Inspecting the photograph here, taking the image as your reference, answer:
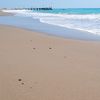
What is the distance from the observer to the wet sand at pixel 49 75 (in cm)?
365

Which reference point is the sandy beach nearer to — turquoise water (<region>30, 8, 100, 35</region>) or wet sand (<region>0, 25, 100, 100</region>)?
wet sand (<region>0, 25, 100, 100</region>)

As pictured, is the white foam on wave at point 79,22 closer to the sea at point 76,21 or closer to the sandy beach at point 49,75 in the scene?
the sea at point 76,21

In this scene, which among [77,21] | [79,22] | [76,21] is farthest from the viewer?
[77,21]

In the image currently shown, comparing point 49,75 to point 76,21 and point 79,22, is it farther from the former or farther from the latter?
point 76,21

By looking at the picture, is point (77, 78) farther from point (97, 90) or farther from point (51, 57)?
point (51, 57)

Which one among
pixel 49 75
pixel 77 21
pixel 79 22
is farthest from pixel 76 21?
pixel 49 75

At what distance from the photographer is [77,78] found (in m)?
4.39

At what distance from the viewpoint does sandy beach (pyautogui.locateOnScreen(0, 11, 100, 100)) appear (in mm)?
3648

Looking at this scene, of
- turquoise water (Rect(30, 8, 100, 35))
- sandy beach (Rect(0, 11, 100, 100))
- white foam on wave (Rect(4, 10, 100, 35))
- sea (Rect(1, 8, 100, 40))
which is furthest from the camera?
turquoise water (Rect(30, 8, 100, 35))

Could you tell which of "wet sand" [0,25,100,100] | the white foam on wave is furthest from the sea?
"wet sand" [0,25,100,100]

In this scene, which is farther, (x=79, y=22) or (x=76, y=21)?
(x=76, y=21)

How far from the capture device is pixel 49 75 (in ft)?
15.0

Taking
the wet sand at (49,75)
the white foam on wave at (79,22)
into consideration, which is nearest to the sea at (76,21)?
the white foam on wave at (79,22)

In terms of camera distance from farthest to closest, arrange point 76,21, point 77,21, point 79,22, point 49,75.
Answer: point 77,21 → point 76,21 → point 79,22 → point 49,75
